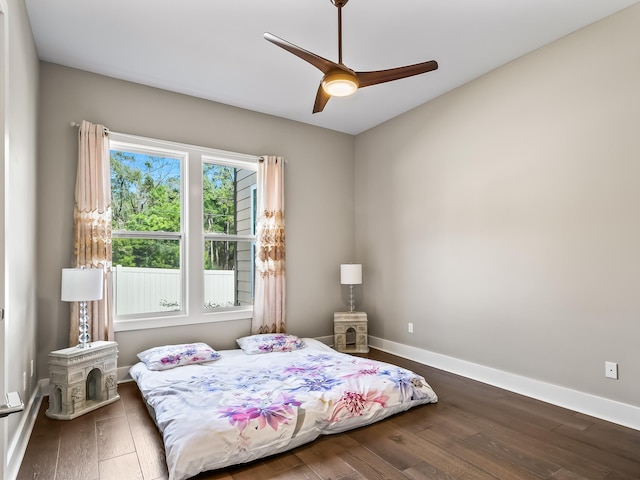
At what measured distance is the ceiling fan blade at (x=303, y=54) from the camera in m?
2.28

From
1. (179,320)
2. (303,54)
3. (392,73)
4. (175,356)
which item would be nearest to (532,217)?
(392,73)

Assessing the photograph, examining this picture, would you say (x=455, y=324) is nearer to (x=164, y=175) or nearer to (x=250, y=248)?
(x=250, y=248)

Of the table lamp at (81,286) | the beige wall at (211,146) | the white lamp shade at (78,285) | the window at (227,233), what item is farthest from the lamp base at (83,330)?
the window at (227,233)

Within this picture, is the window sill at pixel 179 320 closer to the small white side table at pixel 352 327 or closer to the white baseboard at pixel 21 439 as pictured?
the white baseboard at pixel 21 439

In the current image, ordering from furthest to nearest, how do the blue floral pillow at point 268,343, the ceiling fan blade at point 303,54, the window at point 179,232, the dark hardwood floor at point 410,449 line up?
the blue floral pillow at point 268,343 < the window at point 179,232 < the ceiling fan blade at point 303,54 < the dark hardwood floor at point 410,449

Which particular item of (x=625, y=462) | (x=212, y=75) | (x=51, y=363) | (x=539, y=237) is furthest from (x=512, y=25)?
(x=51, y=363)

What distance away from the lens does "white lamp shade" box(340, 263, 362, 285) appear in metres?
4.78

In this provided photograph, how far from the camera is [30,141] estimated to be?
2918 millimetres

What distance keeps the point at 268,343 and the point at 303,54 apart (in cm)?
287

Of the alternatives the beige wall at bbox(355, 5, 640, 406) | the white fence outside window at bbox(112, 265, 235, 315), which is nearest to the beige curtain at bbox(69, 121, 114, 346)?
the white fence outside window at bbox(112, 265, 235, 315)

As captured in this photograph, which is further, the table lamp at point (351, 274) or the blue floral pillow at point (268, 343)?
the table lamp at point (351, 274)

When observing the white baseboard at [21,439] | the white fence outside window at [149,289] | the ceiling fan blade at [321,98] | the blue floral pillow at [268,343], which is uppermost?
the ceiling fan blade at [321,98]

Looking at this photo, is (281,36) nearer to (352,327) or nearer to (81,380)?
(81,380)

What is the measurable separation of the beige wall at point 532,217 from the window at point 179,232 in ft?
6.24
